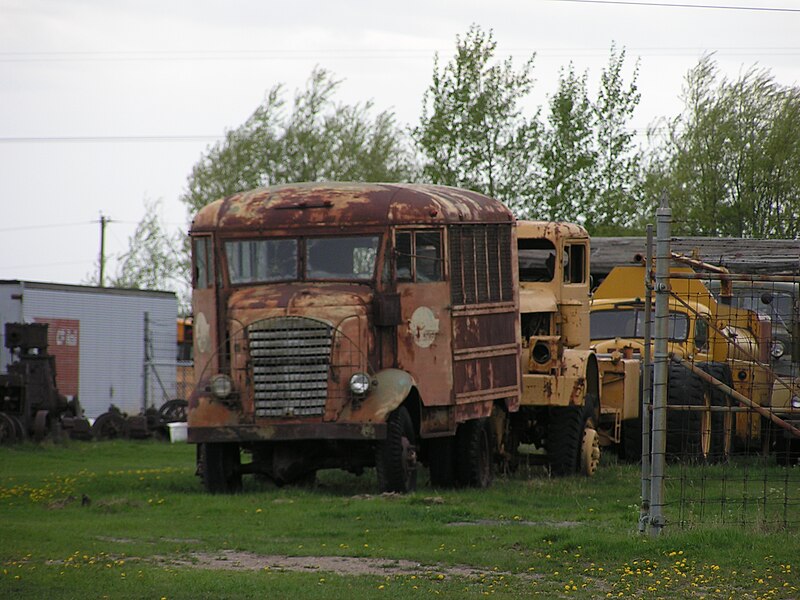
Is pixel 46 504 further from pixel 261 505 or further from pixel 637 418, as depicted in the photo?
pixel 637 418

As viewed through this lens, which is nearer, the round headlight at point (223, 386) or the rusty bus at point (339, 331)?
the rusty bus at point (339, 331)

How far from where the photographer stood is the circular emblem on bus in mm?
17297

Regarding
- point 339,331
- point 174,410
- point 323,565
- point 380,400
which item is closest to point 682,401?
point 380,400

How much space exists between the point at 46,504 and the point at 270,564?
563 centimetres

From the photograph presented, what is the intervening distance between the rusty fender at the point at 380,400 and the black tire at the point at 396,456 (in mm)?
227

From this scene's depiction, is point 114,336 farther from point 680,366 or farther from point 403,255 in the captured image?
point 680,366

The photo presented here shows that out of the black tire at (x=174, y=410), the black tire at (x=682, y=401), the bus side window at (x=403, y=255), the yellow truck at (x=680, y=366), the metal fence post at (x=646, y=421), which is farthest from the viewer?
the black tire at (x=174, y=410)

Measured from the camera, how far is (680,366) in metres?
18.1

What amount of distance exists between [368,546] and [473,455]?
556cm

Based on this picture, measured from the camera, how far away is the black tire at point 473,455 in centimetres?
1831

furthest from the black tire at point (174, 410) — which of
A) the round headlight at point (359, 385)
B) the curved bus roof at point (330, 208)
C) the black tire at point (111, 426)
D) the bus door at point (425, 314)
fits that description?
the round headlight at point (359, 385)

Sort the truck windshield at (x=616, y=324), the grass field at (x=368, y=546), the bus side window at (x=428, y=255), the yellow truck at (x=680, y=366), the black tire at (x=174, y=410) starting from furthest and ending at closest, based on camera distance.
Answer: the black tire at (x=174, y=410) < the truck windshield at (x=616, y=324) < the yellow truck at (x=680, y=366) < the bus side window at (x=428, y=255) < the grass field at (x=368, y=546)

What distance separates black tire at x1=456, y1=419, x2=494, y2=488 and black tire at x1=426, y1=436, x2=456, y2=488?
3.0 inches

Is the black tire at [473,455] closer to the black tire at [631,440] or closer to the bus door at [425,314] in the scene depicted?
the bus door at [425,314]
